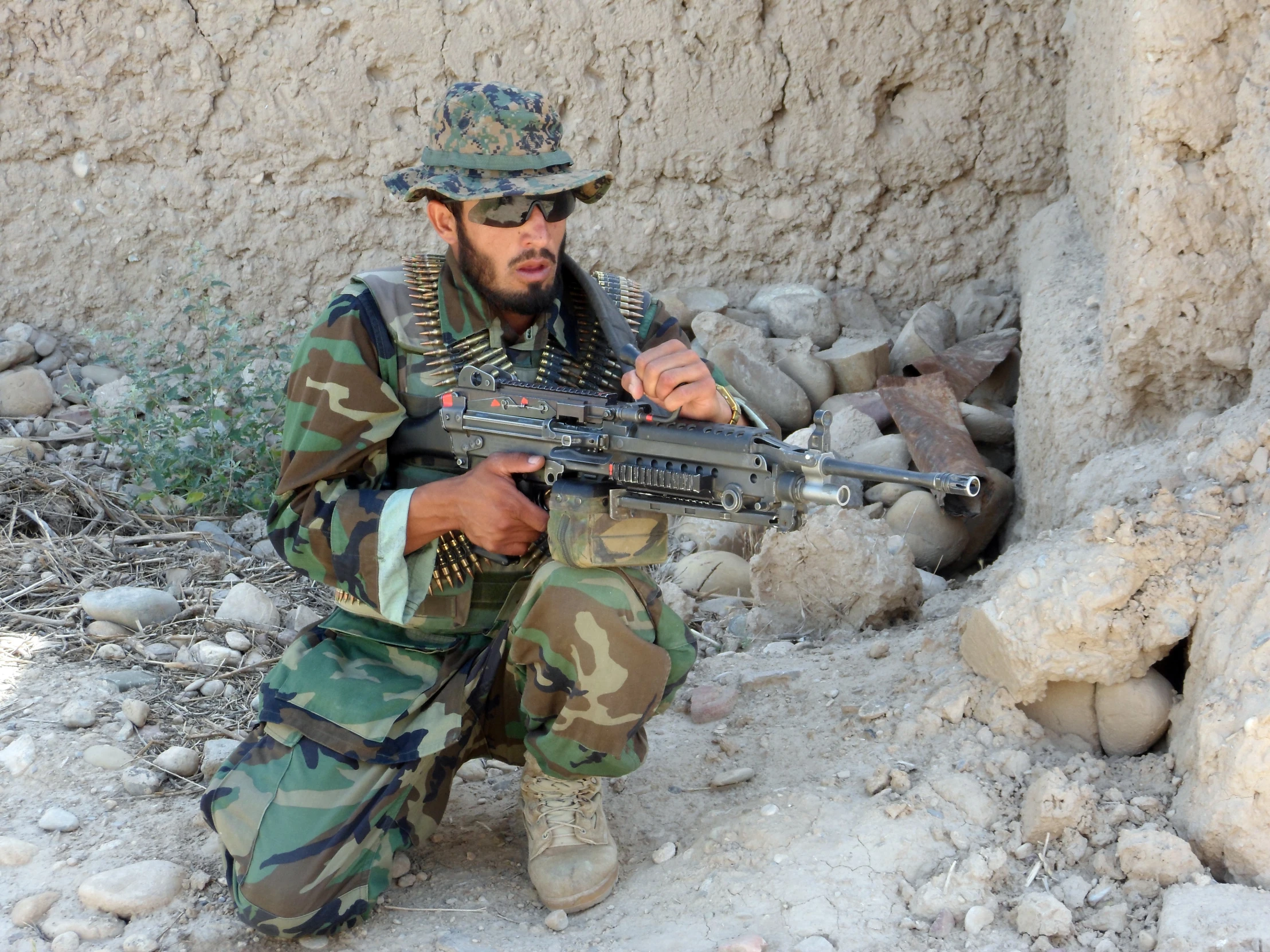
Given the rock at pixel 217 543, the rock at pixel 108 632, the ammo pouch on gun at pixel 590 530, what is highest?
the ammo pouch on gun at pixel 590 530

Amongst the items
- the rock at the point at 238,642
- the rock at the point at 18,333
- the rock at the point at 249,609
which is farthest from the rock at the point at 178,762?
the rock at the point at 18,333

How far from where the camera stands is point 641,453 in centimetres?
263

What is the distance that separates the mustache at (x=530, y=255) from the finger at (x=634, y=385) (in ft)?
1.21

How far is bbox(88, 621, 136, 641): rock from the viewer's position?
12.3 ft

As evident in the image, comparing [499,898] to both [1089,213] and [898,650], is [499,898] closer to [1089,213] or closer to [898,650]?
[898,650]

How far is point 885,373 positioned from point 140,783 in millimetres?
3116

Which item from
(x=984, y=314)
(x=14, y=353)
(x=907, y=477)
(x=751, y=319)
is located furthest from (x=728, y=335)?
(x=14, y=353)

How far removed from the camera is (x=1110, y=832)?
8.25ft

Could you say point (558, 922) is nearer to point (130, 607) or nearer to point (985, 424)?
point (130, 607)

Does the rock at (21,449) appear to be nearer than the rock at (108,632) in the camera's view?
No

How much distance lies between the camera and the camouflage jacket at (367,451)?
276 cm

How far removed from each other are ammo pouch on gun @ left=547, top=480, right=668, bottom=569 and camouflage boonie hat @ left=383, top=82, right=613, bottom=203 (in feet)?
2.20

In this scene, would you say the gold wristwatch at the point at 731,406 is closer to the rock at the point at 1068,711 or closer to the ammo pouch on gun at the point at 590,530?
the ammo pouch on gun at the point at 590,530

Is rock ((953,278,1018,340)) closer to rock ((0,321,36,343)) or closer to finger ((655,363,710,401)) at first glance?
finger ((655,363,710,401))
